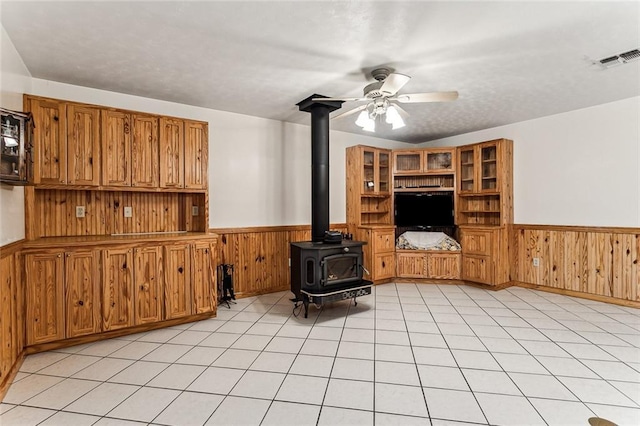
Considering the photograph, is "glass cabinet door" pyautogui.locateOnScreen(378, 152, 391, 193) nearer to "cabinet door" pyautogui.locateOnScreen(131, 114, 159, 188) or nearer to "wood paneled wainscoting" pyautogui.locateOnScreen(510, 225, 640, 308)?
"wood paneled wainscoting" pyautogui.locateOnScreen(510, 225, 640, 308)

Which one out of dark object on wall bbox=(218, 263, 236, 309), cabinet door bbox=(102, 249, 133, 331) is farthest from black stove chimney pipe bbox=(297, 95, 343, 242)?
cabinet door bbox=(102, 249, 133, 331)

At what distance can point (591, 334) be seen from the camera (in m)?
3.24

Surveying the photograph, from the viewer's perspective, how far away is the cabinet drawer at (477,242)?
203 inches

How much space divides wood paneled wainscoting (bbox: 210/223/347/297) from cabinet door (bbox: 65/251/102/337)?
5.21 feet

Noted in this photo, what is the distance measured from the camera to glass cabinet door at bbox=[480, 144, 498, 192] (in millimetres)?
5380

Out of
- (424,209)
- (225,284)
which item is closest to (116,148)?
(225,284)

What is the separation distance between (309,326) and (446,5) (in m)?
3.15

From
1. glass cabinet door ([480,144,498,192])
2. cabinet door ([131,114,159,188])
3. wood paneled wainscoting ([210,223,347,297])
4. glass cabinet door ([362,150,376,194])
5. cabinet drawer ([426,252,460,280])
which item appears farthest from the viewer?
glass cabinet door ([362,150,376,194])

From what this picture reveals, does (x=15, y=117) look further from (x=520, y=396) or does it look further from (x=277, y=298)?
(x=520, y=396)

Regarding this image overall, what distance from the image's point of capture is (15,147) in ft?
7.86

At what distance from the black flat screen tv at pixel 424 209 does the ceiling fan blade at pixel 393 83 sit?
3.09 metres

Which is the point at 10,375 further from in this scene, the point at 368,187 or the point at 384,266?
the point at 368,187

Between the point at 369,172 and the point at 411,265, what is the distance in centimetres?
182

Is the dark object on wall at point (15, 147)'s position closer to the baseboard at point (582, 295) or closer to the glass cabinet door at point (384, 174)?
the glass cabinet door at point (384, 174)
